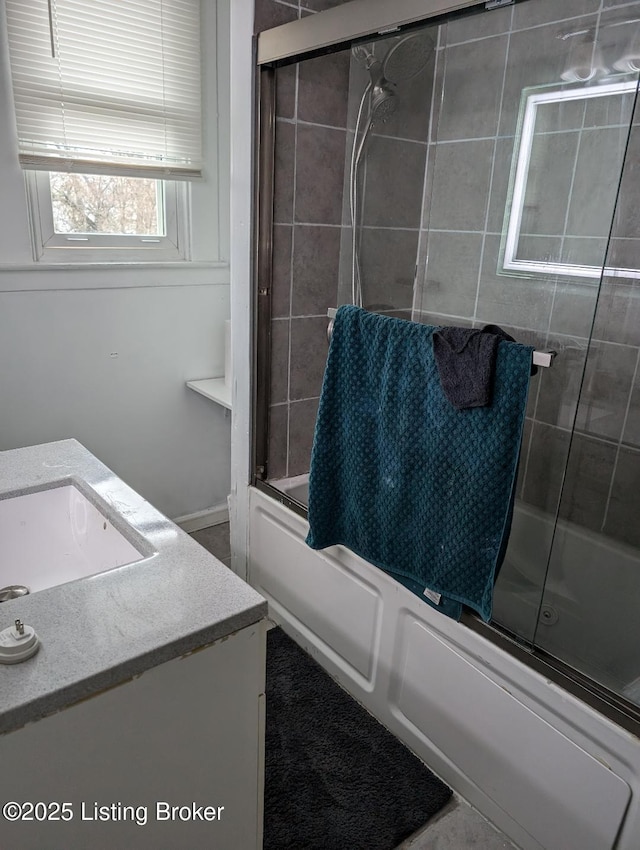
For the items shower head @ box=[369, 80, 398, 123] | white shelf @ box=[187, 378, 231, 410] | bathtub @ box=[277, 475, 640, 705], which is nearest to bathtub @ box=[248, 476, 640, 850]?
bathtub @ box=[277, 475, 640, 705]

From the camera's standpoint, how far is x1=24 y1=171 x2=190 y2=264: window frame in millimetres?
1929

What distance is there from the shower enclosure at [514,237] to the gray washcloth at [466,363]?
387 mm

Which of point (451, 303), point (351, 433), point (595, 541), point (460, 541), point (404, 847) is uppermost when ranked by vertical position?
point (451, 303)

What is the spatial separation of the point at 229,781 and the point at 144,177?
1872 millimetres

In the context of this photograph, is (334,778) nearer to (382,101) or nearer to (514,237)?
(514,237)

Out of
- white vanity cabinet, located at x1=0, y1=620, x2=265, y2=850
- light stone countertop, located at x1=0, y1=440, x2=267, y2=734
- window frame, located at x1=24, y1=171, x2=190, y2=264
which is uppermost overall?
window frame, located at x1=24, y1=171, x2=190, y2=264

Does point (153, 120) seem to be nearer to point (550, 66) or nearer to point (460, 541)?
point (550, 66)

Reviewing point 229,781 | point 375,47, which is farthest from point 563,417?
point 229,781

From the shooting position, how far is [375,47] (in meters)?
1.52

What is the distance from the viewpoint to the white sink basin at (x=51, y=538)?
110cm

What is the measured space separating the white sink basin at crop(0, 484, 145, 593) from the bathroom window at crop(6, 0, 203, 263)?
1.14 m

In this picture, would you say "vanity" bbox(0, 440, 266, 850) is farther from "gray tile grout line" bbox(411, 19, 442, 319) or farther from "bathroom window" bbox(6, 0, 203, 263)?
"bathroom window" bbox(6, 0, 203, 263)

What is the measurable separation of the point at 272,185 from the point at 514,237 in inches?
27.4

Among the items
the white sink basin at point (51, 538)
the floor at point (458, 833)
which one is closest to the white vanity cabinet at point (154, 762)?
the white sink basin at point (51, 538)
